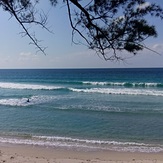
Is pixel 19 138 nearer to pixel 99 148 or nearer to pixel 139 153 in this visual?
pixel 99 148

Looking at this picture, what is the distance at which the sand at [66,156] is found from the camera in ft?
30.5

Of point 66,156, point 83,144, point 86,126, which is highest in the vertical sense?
point 86,126

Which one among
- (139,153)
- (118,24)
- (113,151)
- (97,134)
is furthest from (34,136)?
(118,24)

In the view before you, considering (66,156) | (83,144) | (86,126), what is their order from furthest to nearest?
(86,126)
(83,144)
(66,156)

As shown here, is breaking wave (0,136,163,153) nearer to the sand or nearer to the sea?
the sea

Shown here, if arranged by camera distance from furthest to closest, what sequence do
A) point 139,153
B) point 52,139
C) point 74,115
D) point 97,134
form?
1. point 74,115
2. point 97,134
3. point 52,139
4. point 139,153

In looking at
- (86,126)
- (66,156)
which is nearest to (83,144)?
(66,156)

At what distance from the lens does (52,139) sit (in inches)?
469

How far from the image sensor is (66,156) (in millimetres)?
9969

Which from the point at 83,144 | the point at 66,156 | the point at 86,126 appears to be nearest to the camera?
the point at 66,156

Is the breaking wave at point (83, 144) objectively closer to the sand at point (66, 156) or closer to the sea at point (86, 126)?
the sea at point (86, 126)

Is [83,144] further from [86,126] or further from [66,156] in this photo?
[86,126]

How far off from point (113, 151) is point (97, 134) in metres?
2.45

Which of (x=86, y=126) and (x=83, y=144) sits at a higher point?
(x=86, y=126)
